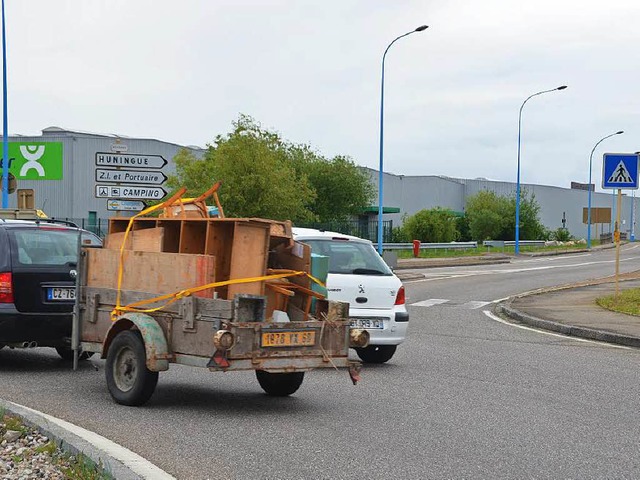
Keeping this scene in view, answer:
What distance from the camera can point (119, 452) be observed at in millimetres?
6664

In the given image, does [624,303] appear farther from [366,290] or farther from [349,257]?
[366,290]

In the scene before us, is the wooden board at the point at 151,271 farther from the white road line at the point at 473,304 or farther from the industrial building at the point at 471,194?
the industrial building at the point at 471,194

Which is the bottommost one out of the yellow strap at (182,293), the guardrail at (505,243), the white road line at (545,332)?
the white road line at (545,332)

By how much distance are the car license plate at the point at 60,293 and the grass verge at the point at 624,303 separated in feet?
40.0

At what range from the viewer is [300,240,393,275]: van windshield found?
12.5 meters

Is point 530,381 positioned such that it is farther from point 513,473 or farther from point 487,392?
point 513,473

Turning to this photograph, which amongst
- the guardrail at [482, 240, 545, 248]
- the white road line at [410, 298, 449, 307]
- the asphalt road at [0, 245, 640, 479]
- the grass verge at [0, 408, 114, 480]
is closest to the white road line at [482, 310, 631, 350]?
the asphalt road at [0, 245, 640, 479]

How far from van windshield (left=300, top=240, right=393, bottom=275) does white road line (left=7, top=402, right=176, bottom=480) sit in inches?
204

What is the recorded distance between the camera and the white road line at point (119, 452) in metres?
6.10

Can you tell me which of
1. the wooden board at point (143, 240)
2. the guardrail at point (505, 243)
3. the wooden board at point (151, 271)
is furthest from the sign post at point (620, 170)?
the guardrail at point (505, 243)

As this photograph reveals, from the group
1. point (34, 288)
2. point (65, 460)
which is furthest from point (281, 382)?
point (65, 460)

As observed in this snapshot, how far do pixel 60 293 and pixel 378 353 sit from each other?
3.98 m

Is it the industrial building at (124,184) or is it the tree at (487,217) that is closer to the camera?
the industrial building at (124,184)

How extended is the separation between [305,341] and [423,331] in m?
8.80
